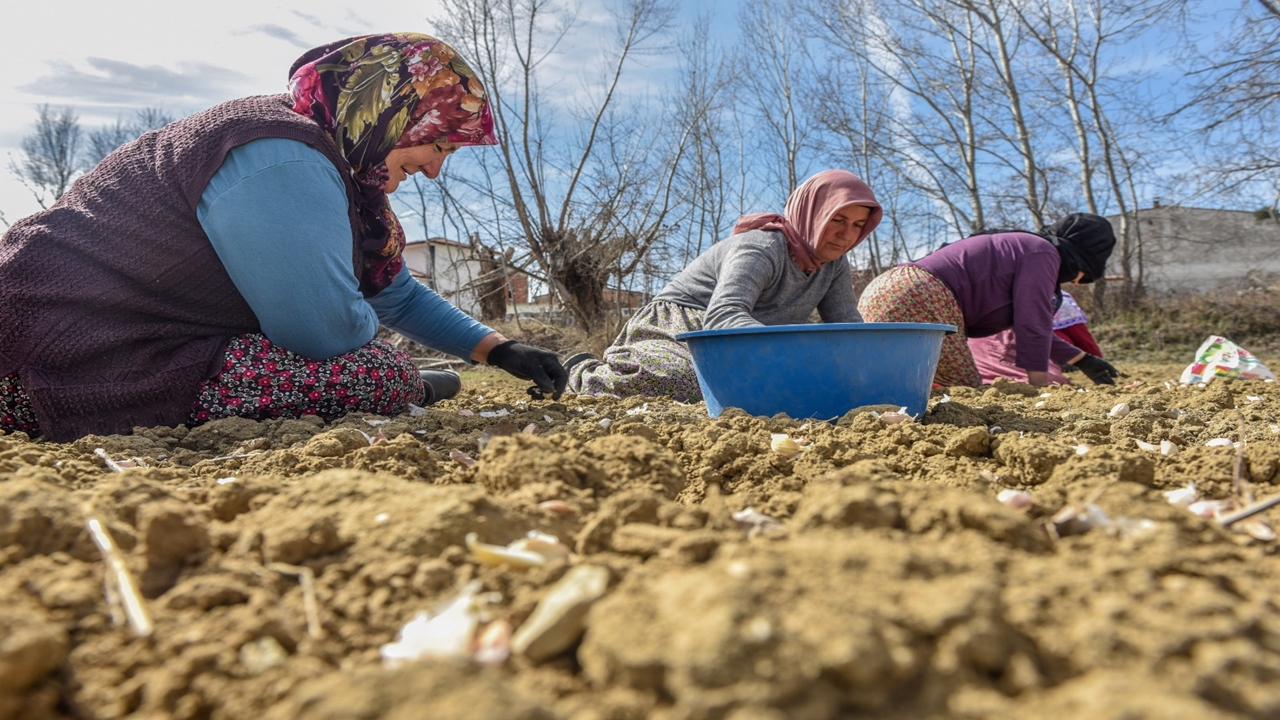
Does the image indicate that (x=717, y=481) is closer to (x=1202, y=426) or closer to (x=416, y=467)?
(x=416, y=467)

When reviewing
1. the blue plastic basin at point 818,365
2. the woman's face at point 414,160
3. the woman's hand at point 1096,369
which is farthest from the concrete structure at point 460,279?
the blue plastic basin at point 818,365

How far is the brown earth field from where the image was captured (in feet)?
1.80

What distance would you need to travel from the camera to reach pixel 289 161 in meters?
1.92

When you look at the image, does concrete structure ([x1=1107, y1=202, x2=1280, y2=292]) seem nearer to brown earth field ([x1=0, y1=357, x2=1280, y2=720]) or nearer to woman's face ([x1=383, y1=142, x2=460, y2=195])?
woman's face ([x1=383, y1=142, x2=460, y2=195])

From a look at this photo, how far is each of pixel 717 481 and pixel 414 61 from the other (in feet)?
5.46

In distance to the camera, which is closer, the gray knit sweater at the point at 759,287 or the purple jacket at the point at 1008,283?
the gray knit sweater at the point at 759,287

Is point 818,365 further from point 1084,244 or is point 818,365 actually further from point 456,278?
point 456,278

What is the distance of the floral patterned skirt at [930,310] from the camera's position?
12.1 ft

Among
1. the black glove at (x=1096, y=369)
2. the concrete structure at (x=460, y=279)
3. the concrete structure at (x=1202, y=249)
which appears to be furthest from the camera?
the concrete structure at (x=1202, y=249)

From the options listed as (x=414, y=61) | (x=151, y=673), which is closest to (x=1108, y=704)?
(x=151, y=673)

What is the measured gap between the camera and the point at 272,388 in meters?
2.06

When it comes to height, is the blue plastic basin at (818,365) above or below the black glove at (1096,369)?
above

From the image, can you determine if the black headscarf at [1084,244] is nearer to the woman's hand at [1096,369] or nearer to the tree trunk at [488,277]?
the woman's hand at [1096,369]

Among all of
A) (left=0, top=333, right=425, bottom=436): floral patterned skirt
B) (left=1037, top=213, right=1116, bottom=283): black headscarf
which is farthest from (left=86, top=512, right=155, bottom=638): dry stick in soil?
(left=1037, top=213, right=1116, bottom=283): black headscarf
